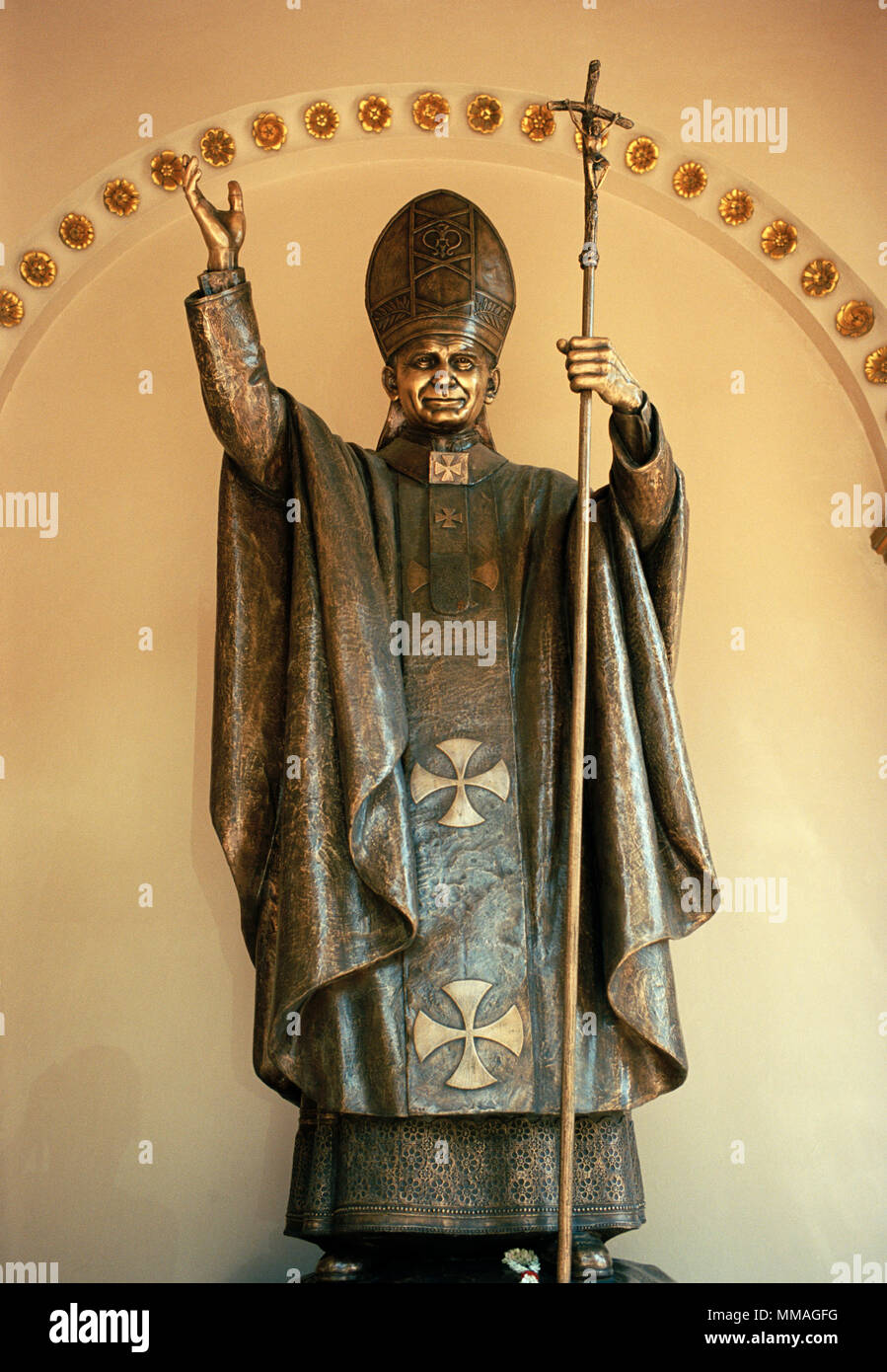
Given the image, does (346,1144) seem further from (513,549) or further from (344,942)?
(513,549)

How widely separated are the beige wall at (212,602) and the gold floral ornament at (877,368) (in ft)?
0.22

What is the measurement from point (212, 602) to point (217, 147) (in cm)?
124

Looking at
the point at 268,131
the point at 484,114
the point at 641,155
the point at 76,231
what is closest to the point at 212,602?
the point at 76,231

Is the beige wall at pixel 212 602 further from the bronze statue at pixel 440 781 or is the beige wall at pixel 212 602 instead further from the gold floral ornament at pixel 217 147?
the bronze statue at pixel 440 781

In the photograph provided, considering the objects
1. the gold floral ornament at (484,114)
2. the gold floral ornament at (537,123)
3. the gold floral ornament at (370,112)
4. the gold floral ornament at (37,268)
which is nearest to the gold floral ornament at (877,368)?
the gold floral ornament at (537,123)

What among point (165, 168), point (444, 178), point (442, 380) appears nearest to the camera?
point (442, 380)

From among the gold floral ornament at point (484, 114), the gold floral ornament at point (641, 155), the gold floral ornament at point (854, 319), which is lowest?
the gold floral ornament at point (854, 319)

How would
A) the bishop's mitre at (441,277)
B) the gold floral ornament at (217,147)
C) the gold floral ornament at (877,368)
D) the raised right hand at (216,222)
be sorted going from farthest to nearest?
the gold floral ornament at (217,147) → the gold floral ornament at (877,368) → the bishop's mitre at (441,277) → the raised right hand at (216,222)

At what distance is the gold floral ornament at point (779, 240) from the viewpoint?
4531mm

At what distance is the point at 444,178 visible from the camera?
466 centimetres

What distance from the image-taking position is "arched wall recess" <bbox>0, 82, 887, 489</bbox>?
449 cm

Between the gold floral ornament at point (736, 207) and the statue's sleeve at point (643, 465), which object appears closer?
the statue's sleeve at point (643, 465)

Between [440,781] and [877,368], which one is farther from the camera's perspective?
[877,368]

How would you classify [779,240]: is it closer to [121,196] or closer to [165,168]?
[165,168]
